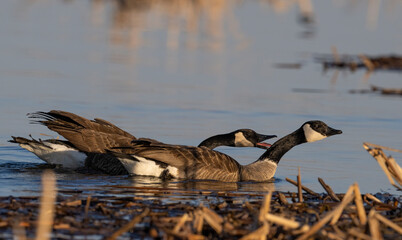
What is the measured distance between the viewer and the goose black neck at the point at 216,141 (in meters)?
11.5

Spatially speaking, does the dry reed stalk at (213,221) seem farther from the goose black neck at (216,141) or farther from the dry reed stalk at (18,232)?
the goose black neck at (216,141)

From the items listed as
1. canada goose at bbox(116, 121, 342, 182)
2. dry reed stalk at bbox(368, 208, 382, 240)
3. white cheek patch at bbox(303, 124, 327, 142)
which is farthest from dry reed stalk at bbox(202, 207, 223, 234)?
white cheek patch at bbox(303, 124, 327, 142)

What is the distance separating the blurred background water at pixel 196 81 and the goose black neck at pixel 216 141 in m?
0.93

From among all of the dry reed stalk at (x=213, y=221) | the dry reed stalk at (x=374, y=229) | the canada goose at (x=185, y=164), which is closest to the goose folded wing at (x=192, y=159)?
the canada goose at (x=185, y=164)

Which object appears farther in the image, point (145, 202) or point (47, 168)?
point (47, 168)

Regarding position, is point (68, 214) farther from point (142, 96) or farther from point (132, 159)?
point (142, 96)

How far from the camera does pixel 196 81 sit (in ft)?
59.6

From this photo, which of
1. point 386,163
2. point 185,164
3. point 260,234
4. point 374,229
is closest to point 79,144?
point 185,164

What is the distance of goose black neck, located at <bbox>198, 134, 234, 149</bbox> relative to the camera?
1150 cm

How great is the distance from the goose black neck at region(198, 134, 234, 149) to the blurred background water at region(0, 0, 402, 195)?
36.6 inches

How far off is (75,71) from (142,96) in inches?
124

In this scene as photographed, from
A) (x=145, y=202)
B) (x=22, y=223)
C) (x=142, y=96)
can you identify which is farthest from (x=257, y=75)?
(x=22, y=223)

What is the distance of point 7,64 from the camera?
1866 cm

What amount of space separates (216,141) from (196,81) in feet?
22.1
